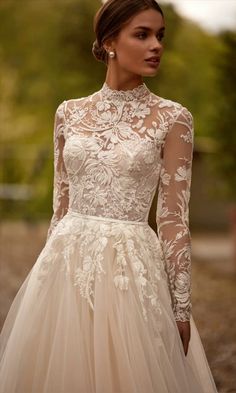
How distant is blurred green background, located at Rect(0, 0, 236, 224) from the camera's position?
40.5ft

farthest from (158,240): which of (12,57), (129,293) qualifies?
(12,57)

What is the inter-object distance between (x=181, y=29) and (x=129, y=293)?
36.0 ft

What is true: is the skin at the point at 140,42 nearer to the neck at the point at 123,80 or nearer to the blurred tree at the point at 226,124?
the neck at the point at 123,80

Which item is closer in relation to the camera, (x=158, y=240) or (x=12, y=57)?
(x=158, y=240)

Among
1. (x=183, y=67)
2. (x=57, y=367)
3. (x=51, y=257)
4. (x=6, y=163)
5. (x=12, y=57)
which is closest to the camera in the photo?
(x=57, y=367)

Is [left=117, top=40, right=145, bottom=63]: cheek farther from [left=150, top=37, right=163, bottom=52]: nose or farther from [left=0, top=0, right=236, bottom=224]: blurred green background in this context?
[left=0, top=0, right=236, bottom=224]: blurred green background

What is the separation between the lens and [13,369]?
3.47 meters

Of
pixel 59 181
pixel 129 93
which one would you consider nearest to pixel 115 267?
pixel 59 181

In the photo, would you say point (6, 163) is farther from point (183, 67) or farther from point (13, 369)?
point (13, 369)

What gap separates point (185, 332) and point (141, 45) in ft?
3.60

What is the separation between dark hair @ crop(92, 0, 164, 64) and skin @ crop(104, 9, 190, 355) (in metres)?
0.02

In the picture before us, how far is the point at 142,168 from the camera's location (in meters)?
3.50

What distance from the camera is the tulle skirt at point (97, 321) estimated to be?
3357 millimetres

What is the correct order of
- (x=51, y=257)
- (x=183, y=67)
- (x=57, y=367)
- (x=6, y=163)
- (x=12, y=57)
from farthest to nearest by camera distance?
1. (x=6, y=163)
2. (x=12, y=57)
3. (x=183, y=67)
4. (x=51, y=257)
5. (x=57, y=367)
